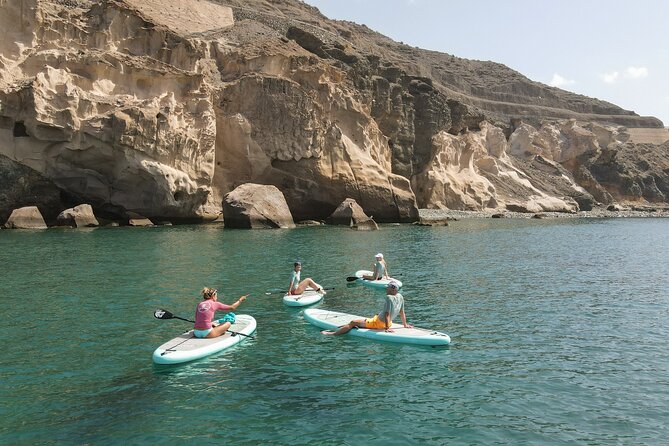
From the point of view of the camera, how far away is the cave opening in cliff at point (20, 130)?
1505 inches

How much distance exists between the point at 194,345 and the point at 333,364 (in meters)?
2.96

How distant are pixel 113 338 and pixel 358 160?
40970mm

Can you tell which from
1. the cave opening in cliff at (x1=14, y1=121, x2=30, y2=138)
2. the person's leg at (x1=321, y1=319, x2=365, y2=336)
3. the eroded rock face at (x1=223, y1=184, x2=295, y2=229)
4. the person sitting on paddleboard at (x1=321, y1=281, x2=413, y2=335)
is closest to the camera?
the person sitting on paddleboard at (x1=321, y1=281, x2=413, y2=335)

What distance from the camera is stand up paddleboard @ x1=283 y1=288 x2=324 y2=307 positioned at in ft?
52.9

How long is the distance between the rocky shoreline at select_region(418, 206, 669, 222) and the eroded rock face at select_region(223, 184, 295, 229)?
1501cm

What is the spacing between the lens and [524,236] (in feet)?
134

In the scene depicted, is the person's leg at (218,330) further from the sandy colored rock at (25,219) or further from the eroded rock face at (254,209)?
the sandy colored rock at (25,219)

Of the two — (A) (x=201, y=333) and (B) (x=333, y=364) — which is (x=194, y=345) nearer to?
(A) (x=201, y=333)

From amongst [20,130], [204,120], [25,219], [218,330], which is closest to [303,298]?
[218,330]

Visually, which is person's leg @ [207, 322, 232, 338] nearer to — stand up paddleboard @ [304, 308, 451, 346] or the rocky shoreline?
stand up paddleboard @ [304, 308, 451, 346]

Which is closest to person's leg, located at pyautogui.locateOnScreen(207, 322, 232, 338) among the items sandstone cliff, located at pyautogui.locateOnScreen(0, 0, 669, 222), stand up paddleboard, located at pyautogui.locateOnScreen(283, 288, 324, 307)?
stand up paddleboard, located at pyautogui.locateOnScreen(283, 288, 324, 307)

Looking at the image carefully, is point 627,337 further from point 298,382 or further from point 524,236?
point 524,236

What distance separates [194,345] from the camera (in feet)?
36.7

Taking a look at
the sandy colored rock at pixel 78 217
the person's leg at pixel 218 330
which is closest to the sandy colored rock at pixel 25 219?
the sandy colored rock at pixel 78 217
